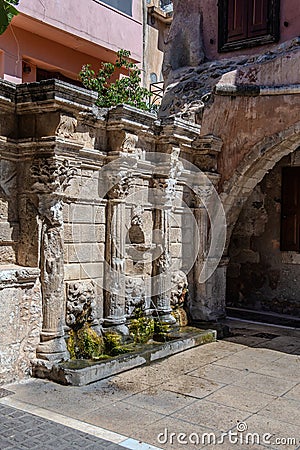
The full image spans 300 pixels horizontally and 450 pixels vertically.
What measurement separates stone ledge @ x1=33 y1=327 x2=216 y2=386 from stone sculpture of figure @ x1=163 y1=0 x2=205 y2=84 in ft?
18.7

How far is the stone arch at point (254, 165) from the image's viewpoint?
7.81 m

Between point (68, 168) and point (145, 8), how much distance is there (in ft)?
36.9

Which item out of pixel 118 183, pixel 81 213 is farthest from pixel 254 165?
pixel 81 213

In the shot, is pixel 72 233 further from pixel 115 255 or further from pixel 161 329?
pixel 161 329

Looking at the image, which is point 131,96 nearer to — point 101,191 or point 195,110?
point 195,110

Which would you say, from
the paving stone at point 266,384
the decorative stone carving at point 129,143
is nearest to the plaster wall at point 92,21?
the decorative stone carving at point 129,143

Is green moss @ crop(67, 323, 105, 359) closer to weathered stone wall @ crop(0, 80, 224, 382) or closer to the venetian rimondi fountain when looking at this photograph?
the venetian rimondi fountain

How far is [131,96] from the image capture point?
9242mm

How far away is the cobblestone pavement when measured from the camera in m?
4.20

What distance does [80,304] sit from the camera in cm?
609

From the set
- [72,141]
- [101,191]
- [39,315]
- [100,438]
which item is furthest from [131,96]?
[100,438]

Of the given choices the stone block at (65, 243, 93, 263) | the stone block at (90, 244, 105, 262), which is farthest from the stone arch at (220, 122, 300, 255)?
the stone block at (65, 243, 93, 263)

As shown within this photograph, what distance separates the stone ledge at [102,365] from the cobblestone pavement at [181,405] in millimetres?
80

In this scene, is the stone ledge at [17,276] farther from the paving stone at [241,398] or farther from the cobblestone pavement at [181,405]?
the paving stone at [241,398]
